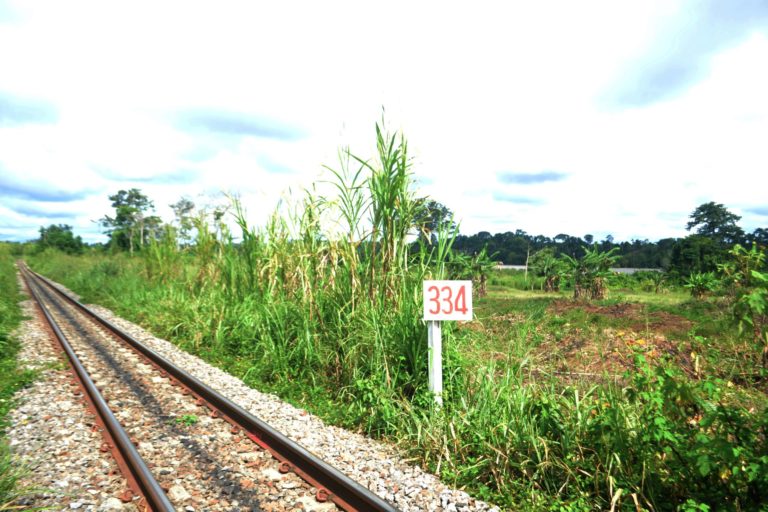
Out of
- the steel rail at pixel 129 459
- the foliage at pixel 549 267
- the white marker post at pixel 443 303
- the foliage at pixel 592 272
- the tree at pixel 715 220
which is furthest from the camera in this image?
the tree at pixel 715 220

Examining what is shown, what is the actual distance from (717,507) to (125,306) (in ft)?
48.0

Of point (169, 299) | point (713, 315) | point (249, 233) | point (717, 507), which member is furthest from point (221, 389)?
point (713, 315)

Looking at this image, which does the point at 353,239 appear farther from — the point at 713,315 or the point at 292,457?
the point at 713,315

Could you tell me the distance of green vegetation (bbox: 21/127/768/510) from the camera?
2.76 m

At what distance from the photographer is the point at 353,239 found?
563 cm

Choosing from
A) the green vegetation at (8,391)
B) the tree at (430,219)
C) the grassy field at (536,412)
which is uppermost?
the tree at (430,219)

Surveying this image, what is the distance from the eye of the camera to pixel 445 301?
414 centimetres

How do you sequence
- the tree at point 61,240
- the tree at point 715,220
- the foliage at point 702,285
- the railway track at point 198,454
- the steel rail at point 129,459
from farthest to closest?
the tree at point 61,240 → the tree at point 715,220 → the foliage at point 702,285 → the railway track at point 198,454 → the steel rail at point 129,459

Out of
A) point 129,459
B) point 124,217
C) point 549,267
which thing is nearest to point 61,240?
point 124,217

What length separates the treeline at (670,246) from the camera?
22.0 meters

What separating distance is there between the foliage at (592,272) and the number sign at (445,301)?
12.7 metres

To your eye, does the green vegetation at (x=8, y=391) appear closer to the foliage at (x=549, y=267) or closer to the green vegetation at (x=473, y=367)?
the green vegetation at (x=473, y=367)

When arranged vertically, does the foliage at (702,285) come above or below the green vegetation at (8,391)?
above

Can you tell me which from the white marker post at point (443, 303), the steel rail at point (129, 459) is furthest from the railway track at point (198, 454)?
the white marker post at point (443, 303)
